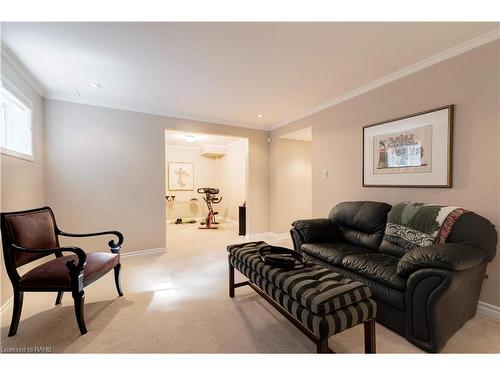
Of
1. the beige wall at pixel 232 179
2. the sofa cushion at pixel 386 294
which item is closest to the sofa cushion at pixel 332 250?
the sofa cushion at pixel 386 294

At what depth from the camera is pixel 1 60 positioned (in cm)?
204

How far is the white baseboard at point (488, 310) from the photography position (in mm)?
1915

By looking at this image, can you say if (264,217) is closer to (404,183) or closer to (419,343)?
(404,183)

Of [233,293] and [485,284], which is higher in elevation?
[485,284]

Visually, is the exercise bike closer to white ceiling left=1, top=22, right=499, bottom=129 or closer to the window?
white ceiling left=1, top=22, right=499, bottom=129

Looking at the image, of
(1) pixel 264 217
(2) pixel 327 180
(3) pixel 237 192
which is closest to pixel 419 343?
(2) pixel 327 180

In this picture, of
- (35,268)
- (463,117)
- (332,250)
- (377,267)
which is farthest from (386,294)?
(35,268)

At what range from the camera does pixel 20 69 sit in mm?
2375

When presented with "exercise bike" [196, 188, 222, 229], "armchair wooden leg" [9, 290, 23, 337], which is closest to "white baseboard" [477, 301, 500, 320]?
"armchair wooden leg" [9, 290, 23, 337]

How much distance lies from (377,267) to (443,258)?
0.50 meters

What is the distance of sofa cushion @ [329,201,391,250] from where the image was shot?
245 cm

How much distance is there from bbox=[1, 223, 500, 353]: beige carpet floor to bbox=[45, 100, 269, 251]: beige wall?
1142 mm

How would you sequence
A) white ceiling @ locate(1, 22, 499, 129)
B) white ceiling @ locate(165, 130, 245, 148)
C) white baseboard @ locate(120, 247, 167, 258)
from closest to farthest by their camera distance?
white ceiling @ locate(1, 22, 499, 129)
white baseboard @ locate(120, 247, 167, 258)
white ceiling @ locate(165, 130, 245, 148)

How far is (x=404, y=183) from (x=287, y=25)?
2.08 m
